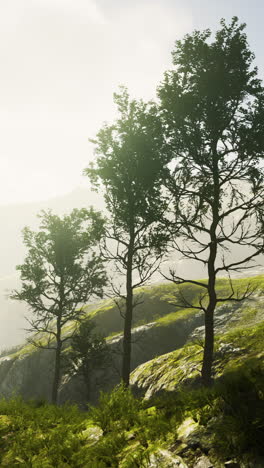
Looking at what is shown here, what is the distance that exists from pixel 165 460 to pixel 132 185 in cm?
1000

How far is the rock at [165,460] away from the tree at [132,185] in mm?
7655

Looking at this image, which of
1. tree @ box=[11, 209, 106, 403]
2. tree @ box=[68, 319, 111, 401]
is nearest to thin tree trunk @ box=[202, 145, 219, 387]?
tree @ box=[11, 209, 106, 403]

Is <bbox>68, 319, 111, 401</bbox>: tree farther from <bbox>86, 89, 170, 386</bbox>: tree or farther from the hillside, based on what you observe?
the hillside

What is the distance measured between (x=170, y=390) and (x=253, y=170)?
10407mm

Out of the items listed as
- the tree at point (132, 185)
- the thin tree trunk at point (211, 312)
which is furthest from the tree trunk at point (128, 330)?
the thin tree trunk at point (211, 312)

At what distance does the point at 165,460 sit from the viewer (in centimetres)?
397

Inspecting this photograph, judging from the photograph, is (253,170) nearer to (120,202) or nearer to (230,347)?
(120,202)

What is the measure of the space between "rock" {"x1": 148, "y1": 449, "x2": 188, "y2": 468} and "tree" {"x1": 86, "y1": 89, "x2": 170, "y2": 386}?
766 cm

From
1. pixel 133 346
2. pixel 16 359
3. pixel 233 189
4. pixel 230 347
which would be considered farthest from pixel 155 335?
pixel 233 189

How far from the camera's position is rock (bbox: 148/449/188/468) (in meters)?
3.84

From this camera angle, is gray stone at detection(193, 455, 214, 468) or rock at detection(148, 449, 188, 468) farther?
rock at detection(148, 449, 188, 468)

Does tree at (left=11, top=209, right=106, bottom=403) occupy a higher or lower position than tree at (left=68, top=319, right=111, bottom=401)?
higher

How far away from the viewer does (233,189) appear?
423 inches

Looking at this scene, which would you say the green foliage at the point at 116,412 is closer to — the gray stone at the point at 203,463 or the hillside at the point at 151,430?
the hillside at the point at 151,430
